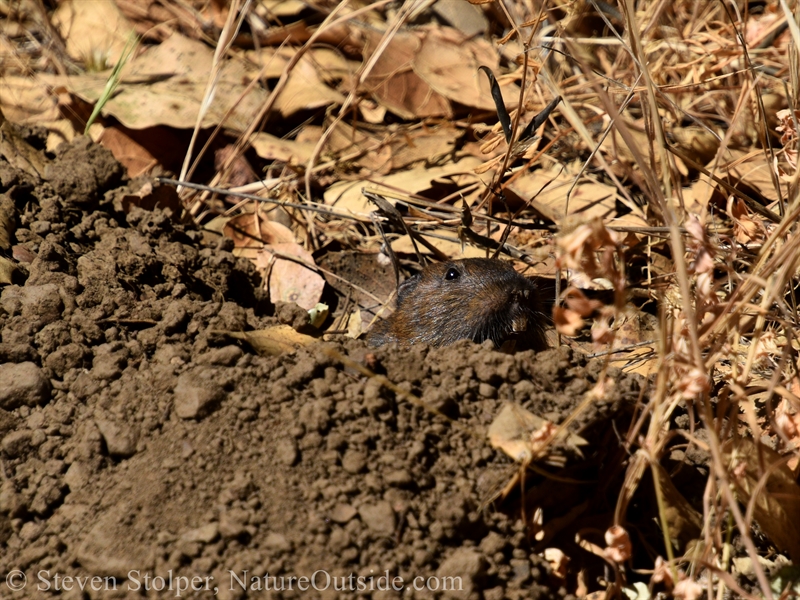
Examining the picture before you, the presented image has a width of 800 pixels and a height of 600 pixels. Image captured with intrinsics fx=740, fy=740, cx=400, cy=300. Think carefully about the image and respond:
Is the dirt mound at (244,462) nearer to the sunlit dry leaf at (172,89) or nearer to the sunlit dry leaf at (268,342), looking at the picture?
the sunlit dry leaf at (268,342)

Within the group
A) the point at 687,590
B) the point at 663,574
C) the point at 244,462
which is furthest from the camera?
the point at 244,462

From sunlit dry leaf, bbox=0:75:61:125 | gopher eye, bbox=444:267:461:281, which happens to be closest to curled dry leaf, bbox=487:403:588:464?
gopher eye, bbox=444:267:461:281

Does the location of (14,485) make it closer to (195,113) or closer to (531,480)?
(531,480)

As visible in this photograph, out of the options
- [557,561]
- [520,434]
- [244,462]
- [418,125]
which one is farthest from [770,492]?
[418,125]

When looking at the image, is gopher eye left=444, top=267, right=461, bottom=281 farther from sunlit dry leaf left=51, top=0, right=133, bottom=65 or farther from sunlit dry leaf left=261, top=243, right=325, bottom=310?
sunlit dry leaf left=51, top=0, right=133, bottom=65

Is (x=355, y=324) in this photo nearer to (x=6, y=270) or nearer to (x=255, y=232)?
(x=255, y=232)

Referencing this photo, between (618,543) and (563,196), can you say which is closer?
(618,543)
